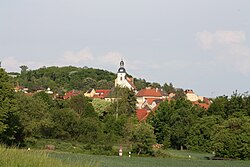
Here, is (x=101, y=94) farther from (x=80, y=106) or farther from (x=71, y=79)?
(x=80, y=106)

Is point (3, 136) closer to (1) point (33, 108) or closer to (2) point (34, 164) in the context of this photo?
(1) point (33, 108)

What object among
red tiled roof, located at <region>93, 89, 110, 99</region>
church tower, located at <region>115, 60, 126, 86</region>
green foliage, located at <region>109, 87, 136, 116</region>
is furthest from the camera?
church tower, located at <region>115, 60, 126, 86</region>

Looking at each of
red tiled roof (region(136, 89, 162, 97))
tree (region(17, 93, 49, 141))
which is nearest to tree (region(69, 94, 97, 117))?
tree (region(17, 93, 49, 141))

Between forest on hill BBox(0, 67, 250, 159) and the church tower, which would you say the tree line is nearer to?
forest on hill BBox(0, 67, 250, 159)

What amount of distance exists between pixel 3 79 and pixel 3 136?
5.00 meters

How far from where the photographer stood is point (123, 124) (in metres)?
67.1

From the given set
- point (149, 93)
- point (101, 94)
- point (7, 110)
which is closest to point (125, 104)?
point (7, 110)

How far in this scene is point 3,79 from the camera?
42.6 metres

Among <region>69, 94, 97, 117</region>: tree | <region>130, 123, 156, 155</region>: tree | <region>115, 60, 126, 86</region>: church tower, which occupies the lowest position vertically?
<region>130, 123, 156, 155</region>: tree

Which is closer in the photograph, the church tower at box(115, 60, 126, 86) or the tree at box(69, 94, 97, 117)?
the tree at box(69, 94, 97, 117)

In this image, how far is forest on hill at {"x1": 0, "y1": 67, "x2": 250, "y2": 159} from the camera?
48.1 m

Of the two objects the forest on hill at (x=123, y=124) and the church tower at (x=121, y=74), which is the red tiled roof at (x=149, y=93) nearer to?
the church tower at (x=121, y=74)

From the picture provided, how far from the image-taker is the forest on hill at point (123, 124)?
4809 centimetres

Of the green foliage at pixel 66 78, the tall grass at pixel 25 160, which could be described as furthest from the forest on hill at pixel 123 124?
the green foliage at pixel 66 78
